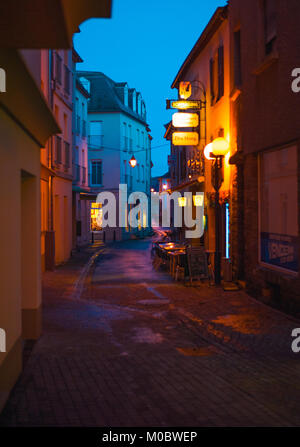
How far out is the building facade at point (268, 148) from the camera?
10.1m

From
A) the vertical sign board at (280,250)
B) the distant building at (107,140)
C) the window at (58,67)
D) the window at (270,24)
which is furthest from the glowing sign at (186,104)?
the distant building at (107,140)

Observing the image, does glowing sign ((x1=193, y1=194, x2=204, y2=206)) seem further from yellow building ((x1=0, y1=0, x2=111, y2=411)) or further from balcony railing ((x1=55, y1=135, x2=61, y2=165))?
yellow building ((x1=0, y1=0, x2=111, y2=411))

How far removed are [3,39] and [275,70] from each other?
294 inches

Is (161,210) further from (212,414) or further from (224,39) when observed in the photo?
(212,414)

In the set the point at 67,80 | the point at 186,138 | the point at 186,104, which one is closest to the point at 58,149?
the point at 67,80

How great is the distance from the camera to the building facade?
1012cm

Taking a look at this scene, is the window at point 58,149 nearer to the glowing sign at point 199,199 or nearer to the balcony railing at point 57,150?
the balcony railing at point 57,150

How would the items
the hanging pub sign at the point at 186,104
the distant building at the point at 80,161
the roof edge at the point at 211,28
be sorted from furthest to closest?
the distant building at the point at 80,161 → the hanging pub sign at the point at 186,104 → the roof edge at the point at 211,28

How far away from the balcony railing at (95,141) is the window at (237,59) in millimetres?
32301

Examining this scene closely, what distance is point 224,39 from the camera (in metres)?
17.2

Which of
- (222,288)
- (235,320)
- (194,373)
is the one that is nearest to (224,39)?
(222,288)

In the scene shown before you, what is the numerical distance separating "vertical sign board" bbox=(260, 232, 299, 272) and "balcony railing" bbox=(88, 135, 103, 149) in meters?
35.3

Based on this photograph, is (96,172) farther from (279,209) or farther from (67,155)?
(279,209)

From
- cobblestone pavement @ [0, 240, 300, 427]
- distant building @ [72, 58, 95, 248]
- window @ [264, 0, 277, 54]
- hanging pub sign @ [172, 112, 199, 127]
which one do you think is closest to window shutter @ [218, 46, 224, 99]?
hanging pub sign @ [172, 112, 199, 127]
